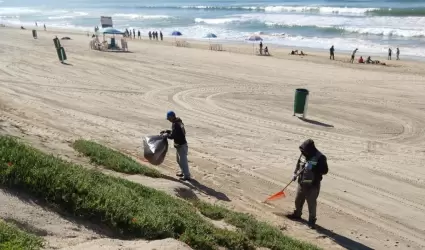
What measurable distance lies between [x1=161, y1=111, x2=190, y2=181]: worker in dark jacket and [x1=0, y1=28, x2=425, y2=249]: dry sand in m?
0.48

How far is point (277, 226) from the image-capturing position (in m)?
8.21

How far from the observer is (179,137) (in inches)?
376

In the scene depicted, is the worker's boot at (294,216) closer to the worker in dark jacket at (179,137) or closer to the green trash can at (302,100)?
the worker in dark jacket at (179,137)

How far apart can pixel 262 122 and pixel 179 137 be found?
6.67 m

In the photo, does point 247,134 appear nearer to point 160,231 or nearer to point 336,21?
point 160,231

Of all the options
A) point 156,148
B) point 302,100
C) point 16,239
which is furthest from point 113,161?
point 302,100

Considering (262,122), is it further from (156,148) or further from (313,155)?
(313,155)

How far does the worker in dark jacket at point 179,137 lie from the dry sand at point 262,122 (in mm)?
481

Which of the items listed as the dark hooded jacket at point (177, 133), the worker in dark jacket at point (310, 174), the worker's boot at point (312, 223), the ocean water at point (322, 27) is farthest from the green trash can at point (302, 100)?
the ocean water at point (322, 27)

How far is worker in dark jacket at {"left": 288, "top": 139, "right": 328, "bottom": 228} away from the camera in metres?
8.08

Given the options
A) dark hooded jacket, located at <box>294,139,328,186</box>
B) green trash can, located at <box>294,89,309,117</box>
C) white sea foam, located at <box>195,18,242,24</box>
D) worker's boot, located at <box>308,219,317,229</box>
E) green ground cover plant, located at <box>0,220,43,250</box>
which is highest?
white sea foam, located at <box>195,18,242,24</box>

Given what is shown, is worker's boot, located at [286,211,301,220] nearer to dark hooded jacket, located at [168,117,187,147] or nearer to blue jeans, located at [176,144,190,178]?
blue jeans, located at [176,144,190,178]


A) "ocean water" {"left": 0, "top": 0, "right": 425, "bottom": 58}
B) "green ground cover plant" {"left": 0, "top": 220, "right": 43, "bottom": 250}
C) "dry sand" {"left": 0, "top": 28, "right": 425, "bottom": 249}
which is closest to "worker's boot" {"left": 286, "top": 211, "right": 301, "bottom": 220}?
"dry sand" {"left": 0, "top": 28, "right": 425, "bottom": 249}

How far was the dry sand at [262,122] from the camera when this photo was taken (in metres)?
9.33
